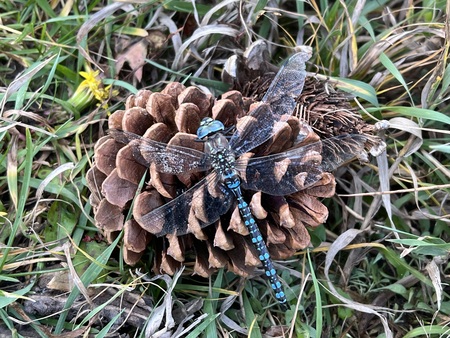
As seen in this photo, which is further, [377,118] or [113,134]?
[377,118]

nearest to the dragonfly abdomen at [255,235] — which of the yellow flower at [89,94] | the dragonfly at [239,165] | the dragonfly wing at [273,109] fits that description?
the dragonfly at [239,165]

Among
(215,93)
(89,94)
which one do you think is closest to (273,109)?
(215,93)

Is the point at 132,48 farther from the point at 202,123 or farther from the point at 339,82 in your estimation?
the point at 339,82

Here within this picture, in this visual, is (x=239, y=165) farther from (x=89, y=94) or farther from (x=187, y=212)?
(x=89, y=94)

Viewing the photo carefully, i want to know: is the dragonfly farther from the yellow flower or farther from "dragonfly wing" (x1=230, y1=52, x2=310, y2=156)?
the yellow flower

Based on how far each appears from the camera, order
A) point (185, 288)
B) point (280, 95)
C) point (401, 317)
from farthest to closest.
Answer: point (401, 317) < point (185, 288) < point (280, 95)

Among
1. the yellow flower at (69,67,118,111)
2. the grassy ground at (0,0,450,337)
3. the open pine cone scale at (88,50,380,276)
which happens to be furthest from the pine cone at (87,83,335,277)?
the yellow flower at (69,67,118,111)

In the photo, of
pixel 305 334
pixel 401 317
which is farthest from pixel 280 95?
pixel 401 317
